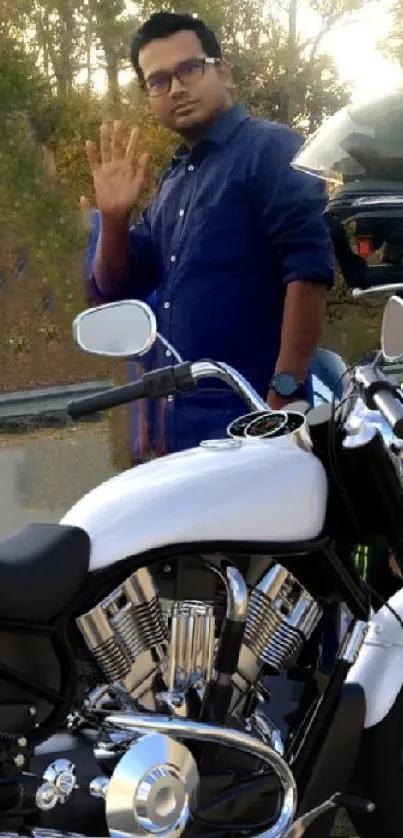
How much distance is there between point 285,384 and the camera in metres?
2.58

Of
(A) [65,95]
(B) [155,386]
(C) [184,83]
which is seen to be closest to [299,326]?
(C) [184,83]

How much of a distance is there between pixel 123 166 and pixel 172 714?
1664mm

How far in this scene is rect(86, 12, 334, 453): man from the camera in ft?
8.98

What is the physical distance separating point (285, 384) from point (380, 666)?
785 mm

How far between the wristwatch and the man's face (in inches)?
27.2

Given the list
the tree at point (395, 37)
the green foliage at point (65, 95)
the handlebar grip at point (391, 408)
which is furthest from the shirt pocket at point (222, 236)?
the tree at point (395, 37)

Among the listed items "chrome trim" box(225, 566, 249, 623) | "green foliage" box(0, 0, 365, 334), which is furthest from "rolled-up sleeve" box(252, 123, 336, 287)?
"green foliage" box(0, 0, 365, 334)

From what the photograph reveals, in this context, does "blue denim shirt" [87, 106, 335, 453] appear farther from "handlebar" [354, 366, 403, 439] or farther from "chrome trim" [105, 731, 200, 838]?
"chrome trim" [105, 731, 200, 838]

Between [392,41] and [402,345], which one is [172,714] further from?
[392,41]

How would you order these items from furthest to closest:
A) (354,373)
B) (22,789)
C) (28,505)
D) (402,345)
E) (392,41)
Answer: (392,41), (28,505), (354,373), (402,345), (22,789)

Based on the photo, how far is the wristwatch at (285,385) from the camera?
2570 mm

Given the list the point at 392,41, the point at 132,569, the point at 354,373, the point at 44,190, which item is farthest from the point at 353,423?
the point at 392,41

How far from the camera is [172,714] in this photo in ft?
5.84

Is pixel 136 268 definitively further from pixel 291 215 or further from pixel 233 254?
pixel 291 215
